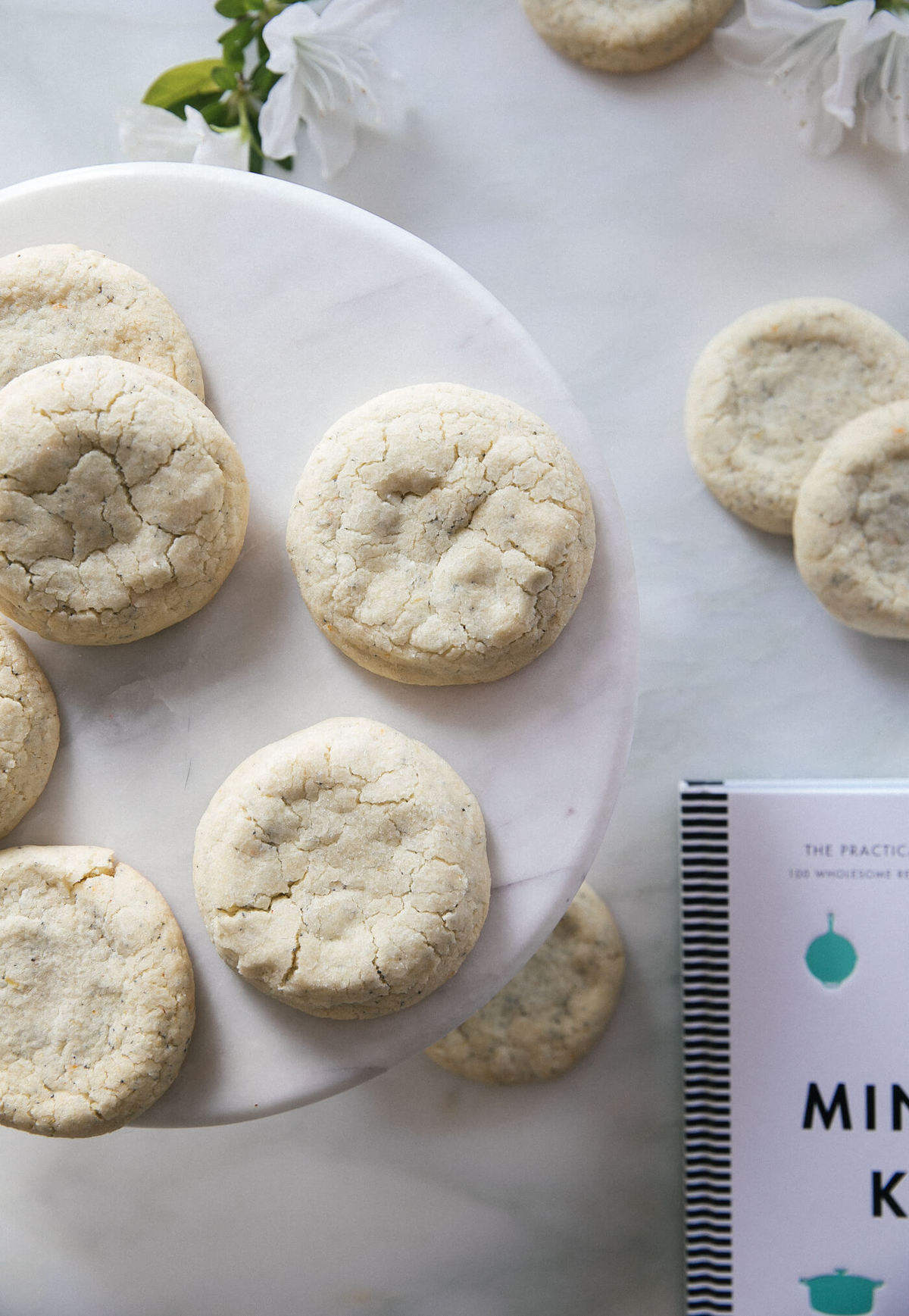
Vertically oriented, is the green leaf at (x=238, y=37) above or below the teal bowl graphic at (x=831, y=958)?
above

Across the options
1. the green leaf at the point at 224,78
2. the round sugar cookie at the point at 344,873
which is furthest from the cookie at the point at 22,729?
the green leaf at the point at 224,78

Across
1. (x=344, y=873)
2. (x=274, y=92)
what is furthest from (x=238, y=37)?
(x=344, y=873)

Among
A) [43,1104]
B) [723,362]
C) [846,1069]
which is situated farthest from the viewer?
[723,362]

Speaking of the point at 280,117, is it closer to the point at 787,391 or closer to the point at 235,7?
the point at 235,7

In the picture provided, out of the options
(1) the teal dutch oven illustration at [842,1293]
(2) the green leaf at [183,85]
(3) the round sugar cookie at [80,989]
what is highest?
(2) the green leaf at [183,85]

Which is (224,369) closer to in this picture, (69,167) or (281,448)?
(281,448)

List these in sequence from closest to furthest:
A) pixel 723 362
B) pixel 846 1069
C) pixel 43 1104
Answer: pixel 43 1104
pixel 846 1069
pixel 723 362

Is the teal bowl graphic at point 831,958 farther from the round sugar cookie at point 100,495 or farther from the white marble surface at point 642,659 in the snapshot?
the round sugar cookie at point 100,495

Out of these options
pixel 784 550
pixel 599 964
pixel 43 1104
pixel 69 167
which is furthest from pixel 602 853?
pixel 69 167
